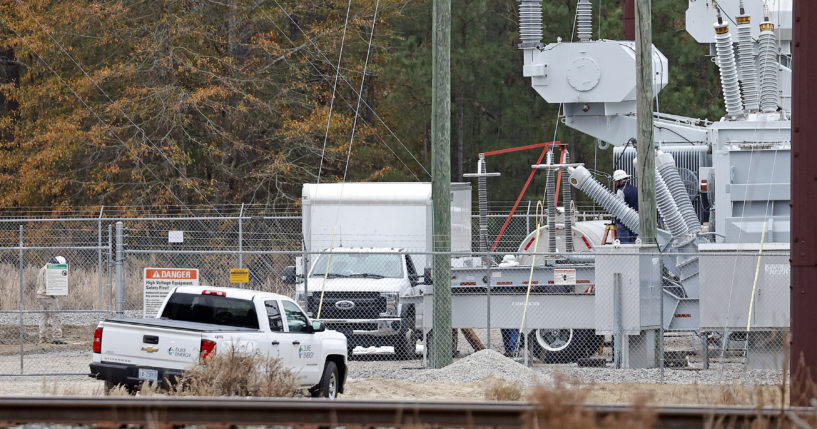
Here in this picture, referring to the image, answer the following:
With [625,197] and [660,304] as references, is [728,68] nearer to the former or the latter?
[625,197]

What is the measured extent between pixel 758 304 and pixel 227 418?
1074 centimetres

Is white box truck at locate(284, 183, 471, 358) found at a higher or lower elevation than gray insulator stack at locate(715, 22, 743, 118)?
lower

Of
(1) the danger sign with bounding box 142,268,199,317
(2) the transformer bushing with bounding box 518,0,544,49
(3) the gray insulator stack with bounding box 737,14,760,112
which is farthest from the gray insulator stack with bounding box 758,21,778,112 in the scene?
(1) the danger sign with bounding box 142,268,199,317

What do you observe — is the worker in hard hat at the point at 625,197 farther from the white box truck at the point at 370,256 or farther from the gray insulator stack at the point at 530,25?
the gray insulator stack at the point at 530,25

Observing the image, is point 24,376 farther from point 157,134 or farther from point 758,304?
point 157,134

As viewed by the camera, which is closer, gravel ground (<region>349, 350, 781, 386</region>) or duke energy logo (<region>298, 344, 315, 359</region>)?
duke energy logo (<region>298, 344, 315, 359</region>)

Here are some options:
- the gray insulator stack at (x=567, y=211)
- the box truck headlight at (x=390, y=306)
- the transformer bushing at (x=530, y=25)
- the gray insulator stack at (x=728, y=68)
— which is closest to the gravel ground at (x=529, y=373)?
the box truck headlight at (x=390, y=306)

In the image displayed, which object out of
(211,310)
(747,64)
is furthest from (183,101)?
(211,310)

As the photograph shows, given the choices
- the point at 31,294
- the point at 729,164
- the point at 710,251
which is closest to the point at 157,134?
the point at 31,294

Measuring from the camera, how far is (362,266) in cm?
2062

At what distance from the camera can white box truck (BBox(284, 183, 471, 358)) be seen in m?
19.7

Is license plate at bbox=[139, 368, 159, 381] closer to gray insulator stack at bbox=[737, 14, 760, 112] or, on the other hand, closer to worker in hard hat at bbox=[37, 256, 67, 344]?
worker in hard hat at bbox=[37, 256, 67, 344]

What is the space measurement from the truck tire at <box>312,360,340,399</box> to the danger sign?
4.61 meters

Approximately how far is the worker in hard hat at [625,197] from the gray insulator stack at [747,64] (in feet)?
8.92
